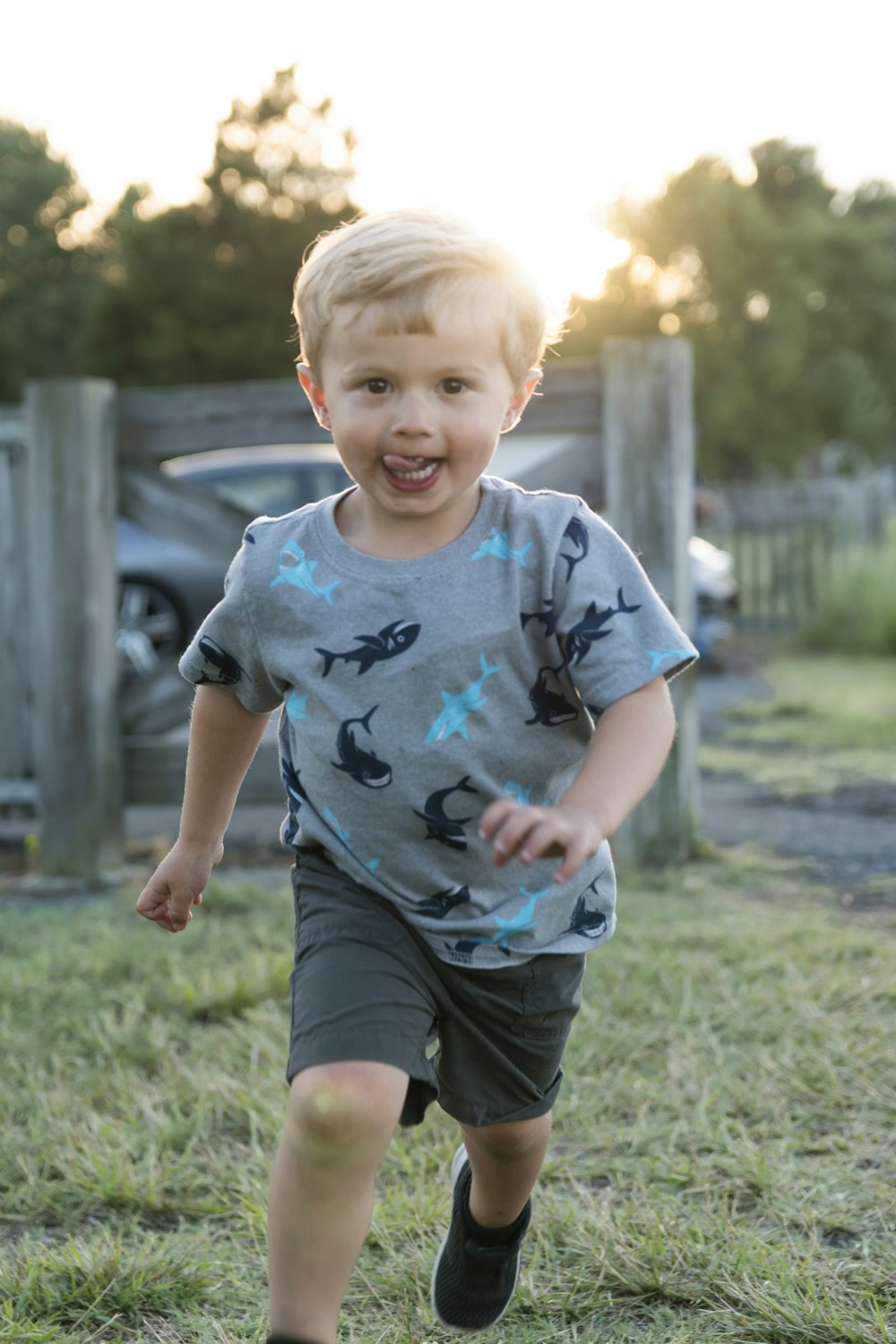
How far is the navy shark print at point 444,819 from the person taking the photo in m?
1.87

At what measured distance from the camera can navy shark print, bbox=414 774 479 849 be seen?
1.87 meters

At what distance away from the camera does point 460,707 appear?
73.5 inches

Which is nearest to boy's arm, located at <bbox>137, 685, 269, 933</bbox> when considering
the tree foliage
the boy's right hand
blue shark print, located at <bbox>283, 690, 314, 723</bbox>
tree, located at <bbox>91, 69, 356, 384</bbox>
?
the boy's right hand

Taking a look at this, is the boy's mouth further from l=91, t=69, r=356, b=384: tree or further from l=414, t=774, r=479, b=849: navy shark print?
l=91, t=69, r=356, b=384: tree

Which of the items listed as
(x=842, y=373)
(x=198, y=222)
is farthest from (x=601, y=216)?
(x=198, y=222)

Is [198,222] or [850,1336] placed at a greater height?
[198,222]

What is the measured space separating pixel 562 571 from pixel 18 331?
127 feet

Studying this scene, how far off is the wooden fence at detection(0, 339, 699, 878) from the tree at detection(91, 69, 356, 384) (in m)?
27.5

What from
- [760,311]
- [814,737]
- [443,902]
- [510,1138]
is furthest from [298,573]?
[760,311]

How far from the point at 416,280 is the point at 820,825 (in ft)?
14.7

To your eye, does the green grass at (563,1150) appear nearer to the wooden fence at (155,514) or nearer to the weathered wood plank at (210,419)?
the wooden fence at (155,514)

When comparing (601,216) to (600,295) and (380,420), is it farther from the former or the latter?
(380,420)

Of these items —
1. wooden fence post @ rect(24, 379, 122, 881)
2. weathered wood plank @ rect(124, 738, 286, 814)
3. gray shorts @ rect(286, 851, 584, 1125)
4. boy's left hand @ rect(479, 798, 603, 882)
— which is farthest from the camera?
weathered wood plank @ rect(124, 738, 286, 814)

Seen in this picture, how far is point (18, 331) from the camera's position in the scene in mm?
37938
